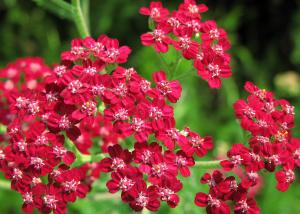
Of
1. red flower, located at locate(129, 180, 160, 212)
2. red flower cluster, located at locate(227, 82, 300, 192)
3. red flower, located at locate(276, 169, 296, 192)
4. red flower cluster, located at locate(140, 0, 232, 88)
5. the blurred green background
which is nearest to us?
red flower, located at locate(129, 180, 160, 212)

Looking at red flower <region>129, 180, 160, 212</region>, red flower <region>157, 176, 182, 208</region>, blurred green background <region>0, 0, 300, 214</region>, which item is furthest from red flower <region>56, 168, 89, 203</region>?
blurred green background <region>0, 0, 300, 214</region>

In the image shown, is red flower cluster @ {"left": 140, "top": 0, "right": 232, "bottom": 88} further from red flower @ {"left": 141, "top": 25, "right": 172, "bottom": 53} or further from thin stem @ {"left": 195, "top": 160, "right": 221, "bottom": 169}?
thin stem @ {"left": 195, "top": 160, "right": 221, "bottom": 169}

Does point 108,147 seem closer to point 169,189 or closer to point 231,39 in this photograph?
point 169,189

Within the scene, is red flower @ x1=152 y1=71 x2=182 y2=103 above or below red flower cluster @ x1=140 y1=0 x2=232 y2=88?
below

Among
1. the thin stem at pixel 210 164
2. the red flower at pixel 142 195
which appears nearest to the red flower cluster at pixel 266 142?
the thin stem at pixel 210 164

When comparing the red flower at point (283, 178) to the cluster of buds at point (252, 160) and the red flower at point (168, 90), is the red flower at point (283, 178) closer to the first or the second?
the cluster of buds at point (252, 160)

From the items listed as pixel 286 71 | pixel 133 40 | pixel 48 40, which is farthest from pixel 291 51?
pixel 48 40

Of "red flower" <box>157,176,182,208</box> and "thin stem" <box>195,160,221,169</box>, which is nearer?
"red flower" <box>157,176,182,208</box>
